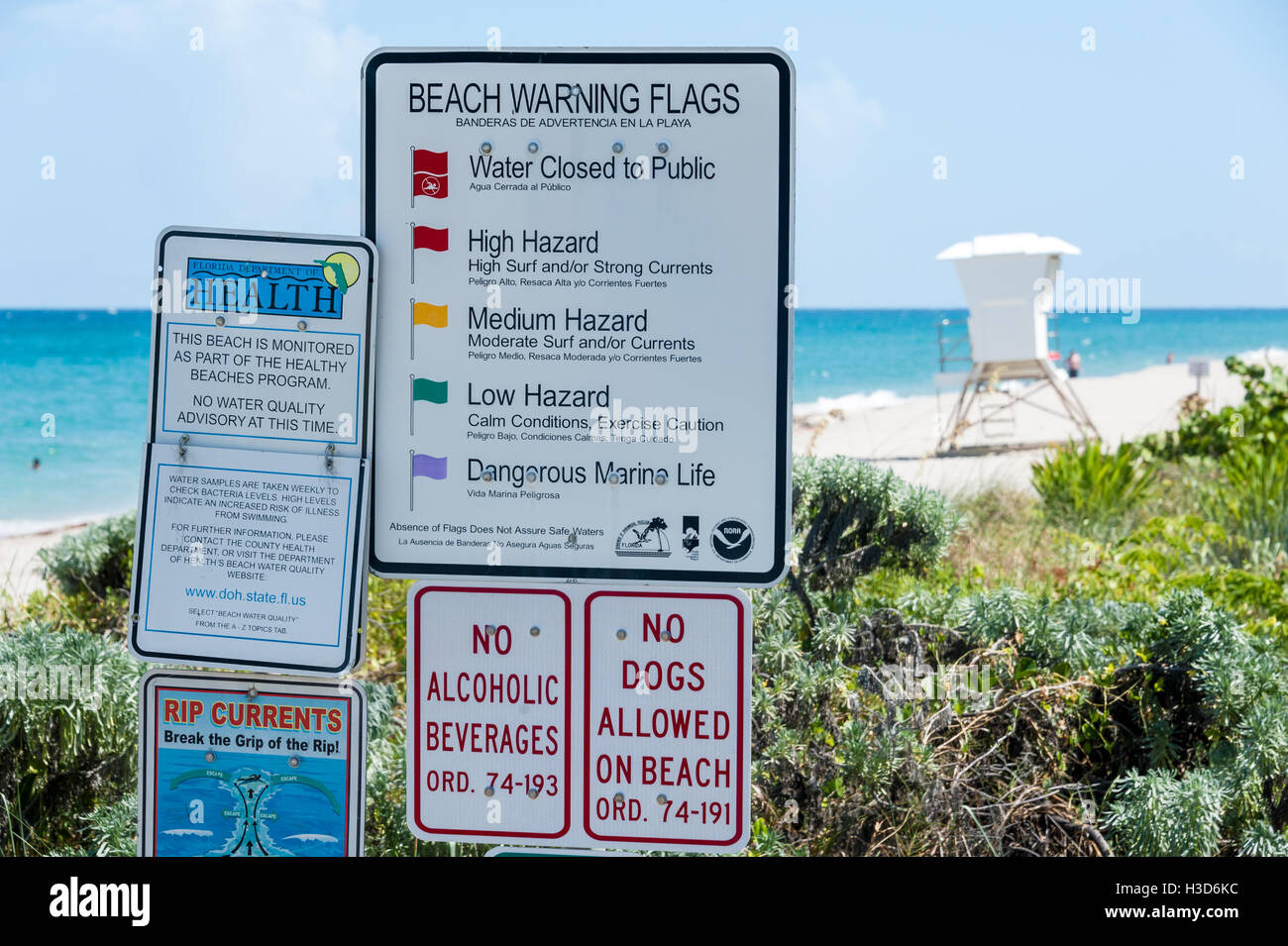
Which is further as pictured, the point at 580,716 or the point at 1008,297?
the point at 1008,297

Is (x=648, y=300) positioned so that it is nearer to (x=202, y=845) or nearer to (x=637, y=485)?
(x=637, y=485)

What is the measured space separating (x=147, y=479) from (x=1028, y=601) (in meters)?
2.67

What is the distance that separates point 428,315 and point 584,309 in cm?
26

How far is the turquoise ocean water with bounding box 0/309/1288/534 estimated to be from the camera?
75.0ft

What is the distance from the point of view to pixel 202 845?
1787mm

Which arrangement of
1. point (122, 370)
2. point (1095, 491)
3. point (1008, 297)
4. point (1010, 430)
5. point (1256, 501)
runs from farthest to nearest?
point (122, 370), point (1010, 430), point (1008, 297), point (1095, 491), point (1256, 501)

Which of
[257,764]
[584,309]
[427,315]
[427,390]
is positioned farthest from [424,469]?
[257,764]

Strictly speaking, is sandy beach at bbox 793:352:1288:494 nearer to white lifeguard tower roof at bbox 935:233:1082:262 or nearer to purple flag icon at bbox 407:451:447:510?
white lifeguard tower roof at bbox 935:233:1082:262

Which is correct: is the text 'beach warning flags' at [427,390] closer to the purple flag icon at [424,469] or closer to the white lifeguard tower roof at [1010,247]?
the purple flag icon at [424,469]

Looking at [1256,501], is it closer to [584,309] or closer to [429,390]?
[584,309]

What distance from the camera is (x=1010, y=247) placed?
51.0ft

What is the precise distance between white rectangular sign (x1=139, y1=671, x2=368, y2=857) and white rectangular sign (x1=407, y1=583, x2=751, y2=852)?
129 mm

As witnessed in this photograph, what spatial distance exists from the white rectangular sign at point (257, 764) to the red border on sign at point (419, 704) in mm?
95

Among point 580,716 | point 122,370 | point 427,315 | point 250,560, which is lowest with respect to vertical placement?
point 580,716
